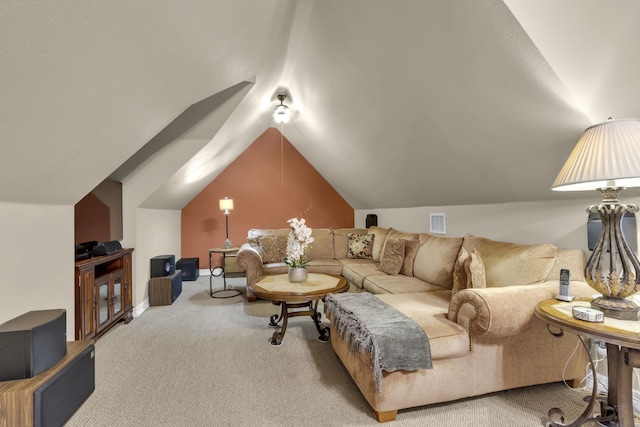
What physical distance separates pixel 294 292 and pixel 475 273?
1437 mm

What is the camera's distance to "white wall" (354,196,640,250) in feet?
7.09

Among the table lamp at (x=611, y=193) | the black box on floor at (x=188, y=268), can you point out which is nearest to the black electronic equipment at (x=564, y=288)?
the table lamp at (x=611, y=193)

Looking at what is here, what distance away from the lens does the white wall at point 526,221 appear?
2.16 m

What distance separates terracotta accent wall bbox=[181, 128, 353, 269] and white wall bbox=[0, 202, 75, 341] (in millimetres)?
3247

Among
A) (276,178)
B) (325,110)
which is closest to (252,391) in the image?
(325,110)

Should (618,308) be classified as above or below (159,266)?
above

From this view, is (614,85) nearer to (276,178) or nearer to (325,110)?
(325,110)

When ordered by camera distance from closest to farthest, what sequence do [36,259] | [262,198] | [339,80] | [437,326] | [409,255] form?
[437,326]
[36,259]
[339,80]
[409,255]
[262,198]

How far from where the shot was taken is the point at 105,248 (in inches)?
106

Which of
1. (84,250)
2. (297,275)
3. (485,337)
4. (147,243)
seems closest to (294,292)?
(297,275)

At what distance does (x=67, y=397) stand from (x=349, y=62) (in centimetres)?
288

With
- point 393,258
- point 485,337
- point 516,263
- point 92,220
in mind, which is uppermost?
point 92,220

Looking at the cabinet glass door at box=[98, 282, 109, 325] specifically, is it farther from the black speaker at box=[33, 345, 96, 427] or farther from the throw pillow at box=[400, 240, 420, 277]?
the throw pillow at box=[400, 240, 420, 277]

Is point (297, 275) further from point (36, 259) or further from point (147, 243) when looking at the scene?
point (147, 243)
